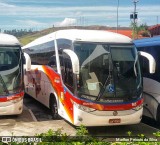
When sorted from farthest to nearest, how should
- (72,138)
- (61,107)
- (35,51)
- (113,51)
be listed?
(35,51) < (61,107) < (113,51) < (72,138)

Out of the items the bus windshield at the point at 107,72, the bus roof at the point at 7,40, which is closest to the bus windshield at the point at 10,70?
the bus roof at the point at 7,40

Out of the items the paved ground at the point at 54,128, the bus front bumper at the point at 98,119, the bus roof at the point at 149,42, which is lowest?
the paved ground at the point at 54,128

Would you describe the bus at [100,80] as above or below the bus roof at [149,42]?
below

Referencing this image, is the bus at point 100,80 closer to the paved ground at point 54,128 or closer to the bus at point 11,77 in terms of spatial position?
the paved ground at point 54,128

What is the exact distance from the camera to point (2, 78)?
1207 cm

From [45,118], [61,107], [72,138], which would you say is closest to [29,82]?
[45,118]

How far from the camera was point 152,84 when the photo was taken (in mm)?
11758

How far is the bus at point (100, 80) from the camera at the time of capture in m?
9.95

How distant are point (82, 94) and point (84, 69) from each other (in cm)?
79

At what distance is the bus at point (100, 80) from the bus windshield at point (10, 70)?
1.87m

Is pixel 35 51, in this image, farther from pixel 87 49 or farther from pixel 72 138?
pixel 72 138

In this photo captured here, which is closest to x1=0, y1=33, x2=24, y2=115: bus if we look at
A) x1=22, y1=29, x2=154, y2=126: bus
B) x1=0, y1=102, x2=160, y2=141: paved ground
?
x1=0, y1=102, x2=160, y2=141: paved ground

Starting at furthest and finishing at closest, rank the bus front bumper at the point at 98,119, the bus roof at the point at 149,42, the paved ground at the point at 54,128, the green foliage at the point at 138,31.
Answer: the green foliage at the point at 138,31, the bus roof at the point at 149,42, the paved ground at the point at 54,128, the bus front bumper at the point at 98,119

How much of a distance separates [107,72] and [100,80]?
1.22ft
